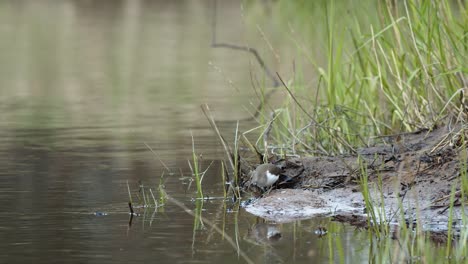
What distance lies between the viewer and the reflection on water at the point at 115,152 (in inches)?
188

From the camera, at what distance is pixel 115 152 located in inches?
300

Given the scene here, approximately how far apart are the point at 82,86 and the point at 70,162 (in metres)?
5.75

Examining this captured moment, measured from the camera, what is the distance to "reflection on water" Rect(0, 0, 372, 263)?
4.77 metres

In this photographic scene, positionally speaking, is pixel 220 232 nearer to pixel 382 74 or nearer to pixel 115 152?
pixel 382 74

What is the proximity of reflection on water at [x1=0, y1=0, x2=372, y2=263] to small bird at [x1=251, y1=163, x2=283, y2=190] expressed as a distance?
0.87 feet

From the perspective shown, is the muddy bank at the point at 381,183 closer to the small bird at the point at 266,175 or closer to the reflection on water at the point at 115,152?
the small bird at the point at 266,175

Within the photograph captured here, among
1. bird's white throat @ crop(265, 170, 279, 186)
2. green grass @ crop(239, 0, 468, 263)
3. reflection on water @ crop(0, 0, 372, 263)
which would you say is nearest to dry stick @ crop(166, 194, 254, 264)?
reflection on water @ crop(0, 0, 372, 263)

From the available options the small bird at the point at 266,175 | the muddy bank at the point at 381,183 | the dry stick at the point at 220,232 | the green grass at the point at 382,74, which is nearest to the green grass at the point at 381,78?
the green grass at the point at 382,74

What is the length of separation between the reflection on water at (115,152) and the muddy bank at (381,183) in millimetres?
263

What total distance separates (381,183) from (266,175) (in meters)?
0.84

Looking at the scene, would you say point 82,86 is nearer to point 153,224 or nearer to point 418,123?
point 418,123

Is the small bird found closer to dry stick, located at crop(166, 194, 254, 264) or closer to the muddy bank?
the muddy bank

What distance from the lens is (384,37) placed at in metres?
6.81

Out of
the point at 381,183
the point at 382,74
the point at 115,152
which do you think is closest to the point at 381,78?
the point at 382,74
